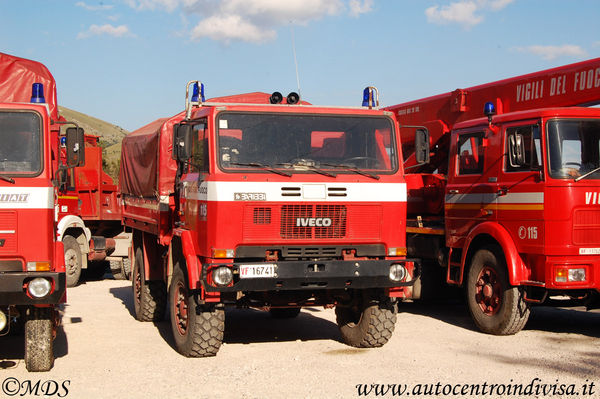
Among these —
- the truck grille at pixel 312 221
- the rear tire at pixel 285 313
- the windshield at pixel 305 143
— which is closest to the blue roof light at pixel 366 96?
the windshield at pixel 305 143

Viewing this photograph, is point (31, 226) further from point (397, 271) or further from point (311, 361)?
point (397, 271)

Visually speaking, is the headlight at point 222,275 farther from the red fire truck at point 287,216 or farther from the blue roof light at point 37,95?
the blue roof light at point 37,95

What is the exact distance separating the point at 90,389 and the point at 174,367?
1.15m

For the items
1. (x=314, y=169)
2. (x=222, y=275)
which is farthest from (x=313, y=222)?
(x=222, y=275)

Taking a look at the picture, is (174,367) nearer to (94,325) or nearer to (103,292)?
(94,325)

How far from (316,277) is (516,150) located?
126 inches

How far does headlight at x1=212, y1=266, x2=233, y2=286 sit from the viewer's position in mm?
8148

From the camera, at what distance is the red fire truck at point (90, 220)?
16672 mm

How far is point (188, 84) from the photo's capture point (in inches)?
388

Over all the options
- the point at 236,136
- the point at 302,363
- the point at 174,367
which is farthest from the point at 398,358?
the point at 236,136

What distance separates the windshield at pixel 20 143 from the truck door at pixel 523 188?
5.64 metres

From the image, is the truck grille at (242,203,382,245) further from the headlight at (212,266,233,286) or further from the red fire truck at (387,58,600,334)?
the red fire truck at (387,58,600,334)

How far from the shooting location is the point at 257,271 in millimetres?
8188

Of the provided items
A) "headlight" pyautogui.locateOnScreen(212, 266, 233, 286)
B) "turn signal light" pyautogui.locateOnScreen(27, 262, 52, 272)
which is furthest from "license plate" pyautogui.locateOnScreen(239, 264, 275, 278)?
"turn signal light" pyautogui.locateOnScreen(27, 262, 52, 272)
